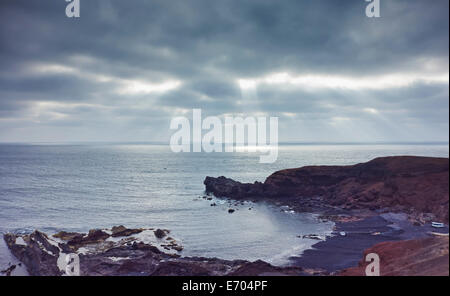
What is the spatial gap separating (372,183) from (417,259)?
109ft

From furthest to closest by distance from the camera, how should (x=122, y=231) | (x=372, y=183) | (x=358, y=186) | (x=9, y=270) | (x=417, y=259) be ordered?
(x=358, y=186)
(x=372, y=183)
(x=122, y=231)
(x=9, y=270)
(x=417, y=259)

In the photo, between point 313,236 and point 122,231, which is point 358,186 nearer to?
point 313,236

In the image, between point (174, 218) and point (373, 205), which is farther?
point (373, 205)

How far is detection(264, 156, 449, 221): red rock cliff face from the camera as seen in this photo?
24.4m

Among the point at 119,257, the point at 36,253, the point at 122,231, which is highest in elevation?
the point at 36,253

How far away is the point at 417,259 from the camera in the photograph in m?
9.94

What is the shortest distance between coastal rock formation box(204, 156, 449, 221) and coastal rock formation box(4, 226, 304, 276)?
15.9m

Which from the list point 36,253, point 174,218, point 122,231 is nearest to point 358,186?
point 174,218

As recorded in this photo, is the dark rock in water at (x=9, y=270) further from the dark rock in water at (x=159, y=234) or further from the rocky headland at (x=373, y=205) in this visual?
the rocky headland at (x=373, y=205)

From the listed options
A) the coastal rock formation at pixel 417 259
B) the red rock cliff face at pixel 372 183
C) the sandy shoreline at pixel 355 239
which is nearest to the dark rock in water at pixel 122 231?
Result: the sandy shoreline at pixel 355 239

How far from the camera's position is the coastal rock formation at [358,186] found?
26.2m

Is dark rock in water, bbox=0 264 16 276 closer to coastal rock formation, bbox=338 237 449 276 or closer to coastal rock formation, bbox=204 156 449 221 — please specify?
coastal rock formation, bbox=338 237 449 276
